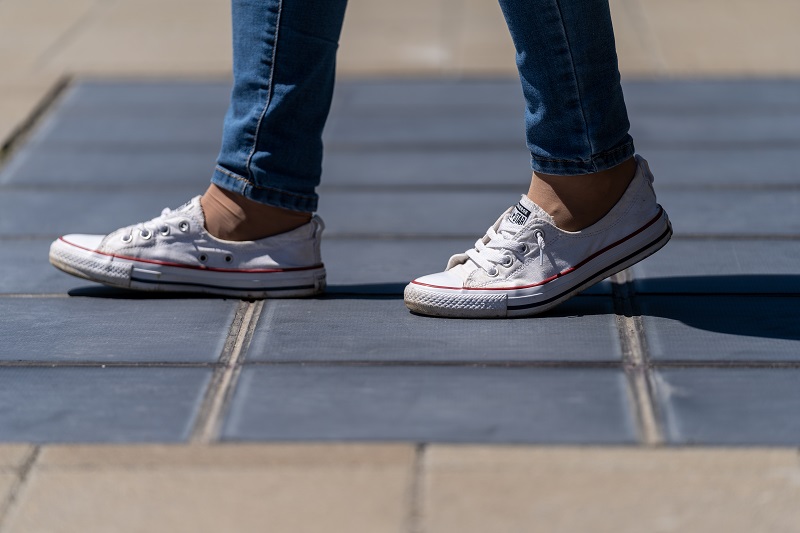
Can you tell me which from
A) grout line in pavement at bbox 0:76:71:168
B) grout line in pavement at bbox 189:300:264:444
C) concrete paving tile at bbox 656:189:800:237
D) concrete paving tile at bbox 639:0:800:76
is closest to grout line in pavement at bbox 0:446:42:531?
grout line in pavement at bbox 189:300:264:444

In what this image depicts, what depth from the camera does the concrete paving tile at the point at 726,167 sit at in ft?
9.59

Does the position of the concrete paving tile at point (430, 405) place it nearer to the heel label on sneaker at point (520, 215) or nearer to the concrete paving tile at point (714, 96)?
the heel label on sneaker at point (520, 215)

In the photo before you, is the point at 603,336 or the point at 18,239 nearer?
the point at 603,336

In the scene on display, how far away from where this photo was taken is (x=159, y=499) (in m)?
1.45

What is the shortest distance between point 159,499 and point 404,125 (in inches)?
87.8

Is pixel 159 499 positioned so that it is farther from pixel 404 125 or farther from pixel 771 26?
pixel 771 26

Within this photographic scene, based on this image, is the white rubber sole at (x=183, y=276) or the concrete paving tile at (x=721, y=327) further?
the white rubber sole at (x=183, y=276)

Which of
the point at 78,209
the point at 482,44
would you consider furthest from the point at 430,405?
the point at 482,44

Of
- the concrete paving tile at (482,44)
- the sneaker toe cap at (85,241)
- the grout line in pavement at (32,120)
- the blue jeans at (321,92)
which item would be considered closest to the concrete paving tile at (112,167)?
the grout line in pavement at (32,120)

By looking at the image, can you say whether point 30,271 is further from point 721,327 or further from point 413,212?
point 721,327

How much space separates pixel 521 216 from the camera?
2.04 m

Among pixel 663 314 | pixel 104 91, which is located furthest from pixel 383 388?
pixel 104 91

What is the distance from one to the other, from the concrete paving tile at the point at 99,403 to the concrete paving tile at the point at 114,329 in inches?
2.4

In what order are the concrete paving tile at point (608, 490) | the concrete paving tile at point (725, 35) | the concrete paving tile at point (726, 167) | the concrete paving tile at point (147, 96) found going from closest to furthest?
the concrete paving tile at point (608, 490), the concrete paving tile at point (726, 167), the concrete paving tile at point (147, 96), the concrete paving tile at point (725, 35)
